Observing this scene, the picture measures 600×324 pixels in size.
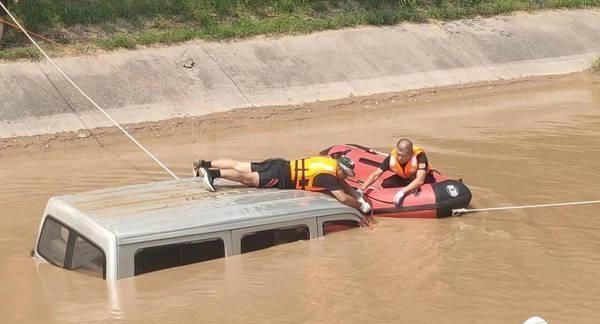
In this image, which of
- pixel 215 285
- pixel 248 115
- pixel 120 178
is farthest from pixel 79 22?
pixel 215 285

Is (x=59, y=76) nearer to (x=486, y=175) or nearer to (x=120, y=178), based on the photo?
(x=120, y=178)

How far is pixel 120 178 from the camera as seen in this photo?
44.3ft

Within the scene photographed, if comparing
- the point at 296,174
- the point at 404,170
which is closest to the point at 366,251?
the point at 296,174

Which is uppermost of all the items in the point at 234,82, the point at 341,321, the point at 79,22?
the point at 79,22

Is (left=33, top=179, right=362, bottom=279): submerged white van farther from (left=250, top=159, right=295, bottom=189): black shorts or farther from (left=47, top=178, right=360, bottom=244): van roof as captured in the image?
(left=250, top=159, right=295, bottom=189): black shorts

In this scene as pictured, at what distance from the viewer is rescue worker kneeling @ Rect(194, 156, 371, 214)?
1063cm

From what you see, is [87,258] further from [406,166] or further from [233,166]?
[406,166]

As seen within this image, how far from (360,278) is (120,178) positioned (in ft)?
17.2

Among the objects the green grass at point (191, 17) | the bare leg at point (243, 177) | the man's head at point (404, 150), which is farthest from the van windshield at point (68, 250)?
the green grass at point (191, 17)

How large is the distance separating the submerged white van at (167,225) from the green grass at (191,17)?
8.47m

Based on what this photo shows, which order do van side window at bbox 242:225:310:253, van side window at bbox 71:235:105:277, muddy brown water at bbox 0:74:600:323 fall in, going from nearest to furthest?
muddy brown water at bbox 0:74:600:323 → van side window at bbox 71:235:105:277 → van side window at bbox 242:225:310:253

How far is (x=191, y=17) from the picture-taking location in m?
20.7

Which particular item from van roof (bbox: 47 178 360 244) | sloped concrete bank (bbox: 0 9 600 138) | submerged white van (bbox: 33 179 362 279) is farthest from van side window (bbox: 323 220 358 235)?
sloped concrete bank (bbox: 0 9 600 138)

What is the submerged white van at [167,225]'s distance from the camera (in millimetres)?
8766
